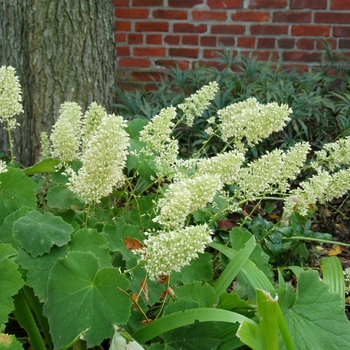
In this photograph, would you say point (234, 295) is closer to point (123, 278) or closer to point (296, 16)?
point (123, 278)

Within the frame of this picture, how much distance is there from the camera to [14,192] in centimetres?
Result: 196

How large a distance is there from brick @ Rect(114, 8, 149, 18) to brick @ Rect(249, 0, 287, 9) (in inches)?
40.7

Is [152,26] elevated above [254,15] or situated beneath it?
situated beneath

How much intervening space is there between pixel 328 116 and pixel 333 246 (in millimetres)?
Result: 1041

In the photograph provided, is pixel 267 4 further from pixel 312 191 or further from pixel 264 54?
pixel 312 191

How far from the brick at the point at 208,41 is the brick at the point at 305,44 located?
32.0 inches

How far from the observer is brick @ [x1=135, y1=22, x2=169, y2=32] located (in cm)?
514

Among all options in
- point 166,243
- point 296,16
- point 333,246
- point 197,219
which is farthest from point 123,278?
point 296,16

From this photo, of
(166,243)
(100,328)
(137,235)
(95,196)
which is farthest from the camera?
(137,235)

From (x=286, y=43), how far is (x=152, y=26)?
4.37 feet

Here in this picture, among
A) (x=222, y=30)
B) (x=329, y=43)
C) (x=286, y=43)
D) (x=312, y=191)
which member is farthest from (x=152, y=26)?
(x=312, y=191)

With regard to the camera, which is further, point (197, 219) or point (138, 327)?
point (197, 219)

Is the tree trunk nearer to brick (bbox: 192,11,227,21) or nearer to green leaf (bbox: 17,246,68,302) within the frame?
brick (bbox: 192,11,227,21)

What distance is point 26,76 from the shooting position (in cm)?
367
